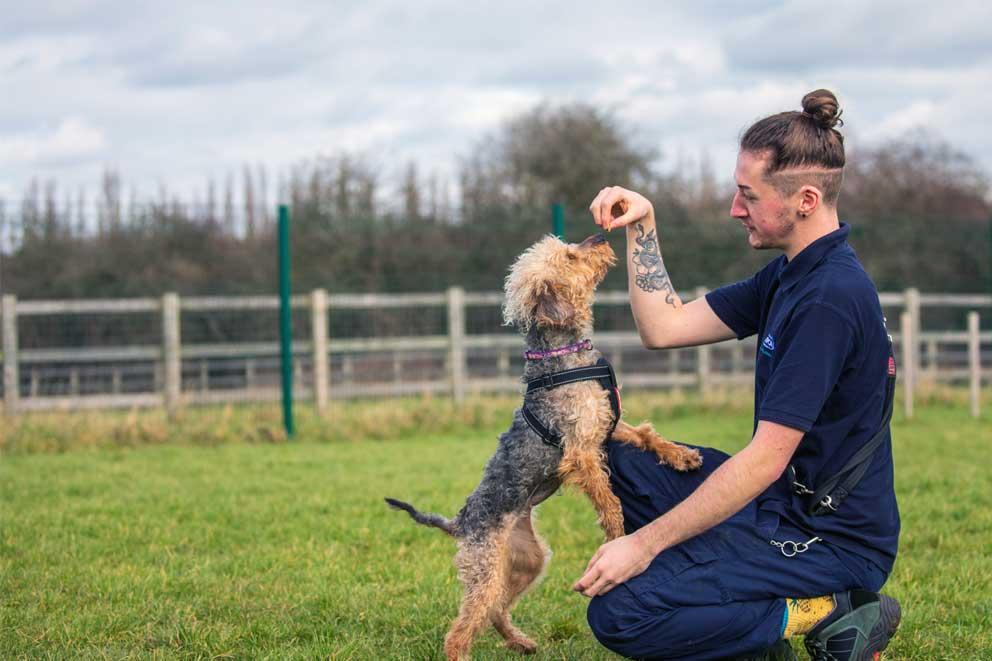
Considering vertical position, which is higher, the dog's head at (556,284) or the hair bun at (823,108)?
the hair bun at (823,108)

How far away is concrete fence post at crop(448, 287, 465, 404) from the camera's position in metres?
12.5

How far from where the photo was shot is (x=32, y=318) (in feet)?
38.9

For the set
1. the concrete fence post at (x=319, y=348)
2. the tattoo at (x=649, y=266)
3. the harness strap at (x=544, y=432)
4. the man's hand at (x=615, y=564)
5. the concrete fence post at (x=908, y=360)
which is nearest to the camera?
the man's hand at (x=615, y=564)

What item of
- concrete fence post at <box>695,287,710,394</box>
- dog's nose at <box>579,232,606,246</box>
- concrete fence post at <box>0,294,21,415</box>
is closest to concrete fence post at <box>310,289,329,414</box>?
concrete fence post at <box>0,294,21,415</box>

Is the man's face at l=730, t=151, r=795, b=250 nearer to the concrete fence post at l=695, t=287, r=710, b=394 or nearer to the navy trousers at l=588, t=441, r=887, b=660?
the navy trousers at l=588, t=441, r=887, b=660

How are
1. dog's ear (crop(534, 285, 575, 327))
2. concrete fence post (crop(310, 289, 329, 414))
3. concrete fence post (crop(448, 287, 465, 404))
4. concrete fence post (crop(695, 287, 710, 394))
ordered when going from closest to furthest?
dog's ear (crop(534, 285, 575, 327)), concrete fence post (crop(310, 289, 329, 414)), concrete fence post (crop(448, 287, 465, 404)), concrete fence post (crop(695, 287, 710, 394))

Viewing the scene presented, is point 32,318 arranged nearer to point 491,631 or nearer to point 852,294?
point 491,631

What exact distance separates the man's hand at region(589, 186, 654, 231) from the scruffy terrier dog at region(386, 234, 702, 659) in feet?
0.69

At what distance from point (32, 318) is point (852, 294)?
433 inches

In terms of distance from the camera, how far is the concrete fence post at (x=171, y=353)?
11312 millimetres

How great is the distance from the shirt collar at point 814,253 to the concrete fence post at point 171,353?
361 inches

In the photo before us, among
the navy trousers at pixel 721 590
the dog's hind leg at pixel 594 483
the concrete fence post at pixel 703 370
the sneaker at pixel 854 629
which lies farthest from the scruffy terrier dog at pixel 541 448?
the concrete fence post at pixel 703 370

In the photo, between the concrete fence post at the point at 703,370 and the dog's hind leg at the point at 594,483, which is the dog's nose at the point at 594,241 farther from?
the concrete fence post at the point at 703,370

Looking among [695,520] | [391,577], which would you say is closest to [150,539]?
[391,577]
